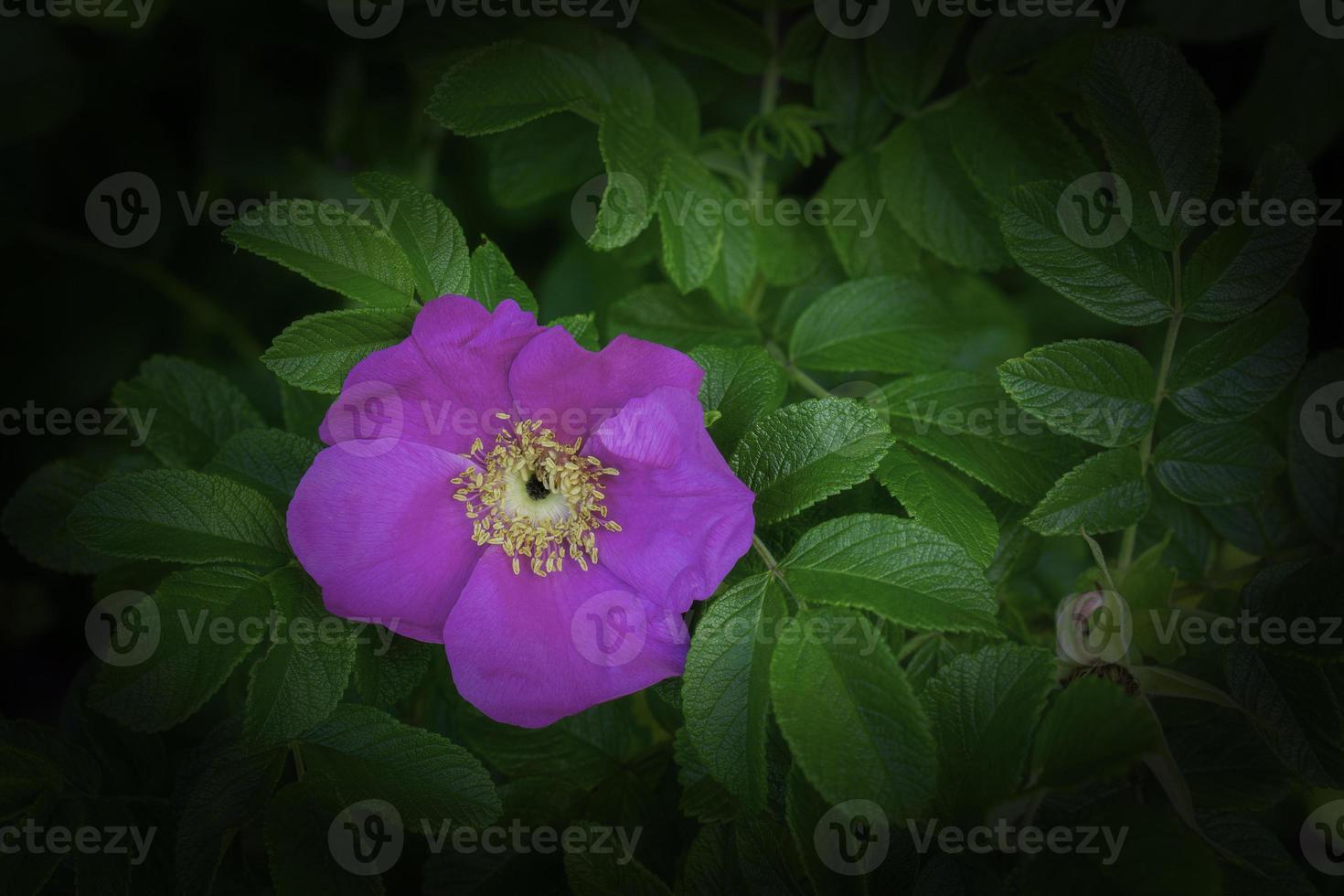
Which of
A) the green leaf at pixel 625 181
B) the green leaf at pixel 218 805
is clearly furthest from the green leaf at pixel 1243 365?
the green leaf at pixel 218 805

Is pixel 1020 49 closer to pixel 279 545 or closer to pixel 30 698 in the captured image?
pixel 279 545

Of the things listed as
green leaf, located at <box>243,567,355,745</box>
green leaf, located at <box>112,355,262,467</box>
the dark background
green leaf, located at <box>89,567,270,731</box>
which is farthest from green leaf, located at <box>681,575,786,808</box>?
the dark background

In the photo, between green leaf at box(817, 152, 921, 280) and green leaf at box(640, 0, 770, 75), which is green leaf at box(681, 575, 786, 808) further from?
green leaf at box(640, 0, 770, 75)

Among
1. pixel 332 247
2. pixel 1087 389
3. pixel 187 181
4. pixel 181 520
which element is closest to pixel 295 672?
pixel 181 520

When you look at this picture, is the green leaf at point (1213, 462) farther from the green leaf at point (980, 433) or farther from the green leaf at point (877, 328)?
the green leaf at point (877, 328)

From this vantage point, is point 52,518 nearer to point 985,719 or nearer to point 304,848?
point 304,848
